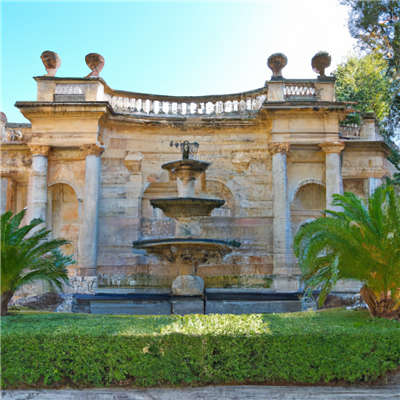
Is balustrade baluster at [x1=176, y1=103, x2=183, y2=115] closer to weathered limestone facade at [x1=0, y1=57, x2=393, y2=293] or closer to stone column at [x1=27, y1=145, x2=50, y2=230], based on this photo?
weathered limestone facade at [x1=0, y1=57, x2=393, y2=293]

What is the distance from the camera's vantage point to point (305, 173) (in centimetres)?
1811

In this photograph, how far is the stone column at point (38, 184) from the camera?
1709 centimetres

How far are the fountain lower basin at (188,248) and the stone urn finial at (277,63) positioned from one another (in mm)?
7679

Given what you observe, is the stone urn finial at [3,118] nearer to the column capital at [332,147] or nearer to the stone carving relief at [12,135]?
the stone carving relief at [12,135]

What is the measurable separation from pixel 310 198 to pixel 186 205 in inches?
291

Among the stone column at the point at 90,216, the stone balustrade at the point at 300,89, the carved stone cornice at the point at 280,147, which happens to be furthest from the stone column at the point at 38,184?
the stone balustrade at the point at 300,89

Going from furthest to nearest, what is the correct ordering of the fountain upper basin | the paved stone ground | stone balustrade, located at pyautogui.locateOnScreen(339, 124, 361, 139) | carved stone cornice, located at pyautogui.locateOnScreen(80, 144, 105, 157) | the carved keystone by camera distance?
stone balustrade, located at pyautogui.locateOnScreen(339, 124, 361, 139) → the carved keystone → carved stone cornice, located at pyautogui.locateOnScreen(80, 144, 105, 157) → the fountain upper basin → the paved stone ground

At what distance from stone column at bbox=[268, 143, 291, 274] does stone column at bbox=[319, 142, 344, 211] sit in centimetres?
138

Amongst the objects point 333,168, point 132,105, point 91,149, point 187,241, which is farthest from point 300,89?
point 187,241

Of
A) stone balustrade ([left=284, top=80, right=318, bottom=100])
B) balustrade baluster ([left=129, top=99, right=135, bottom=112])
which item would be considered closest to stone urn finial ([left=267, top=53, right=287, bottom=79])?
stone balustrade ([left=284, top=80, right=318, bottom=100])

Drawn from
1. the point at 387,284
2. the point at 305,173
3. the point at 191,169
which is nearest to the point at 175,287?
the point at 191,169

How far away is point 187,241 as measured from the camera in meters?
12.6

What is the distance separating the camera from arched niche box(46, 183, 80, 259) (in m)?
19.0

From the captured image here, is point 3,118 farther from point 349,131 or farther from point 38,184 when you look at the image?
point 349,131
